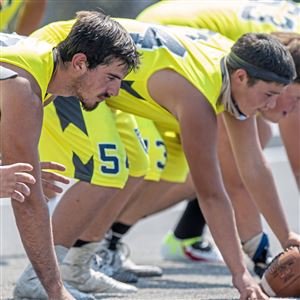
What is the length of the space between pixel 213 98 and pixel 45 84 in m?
0.94

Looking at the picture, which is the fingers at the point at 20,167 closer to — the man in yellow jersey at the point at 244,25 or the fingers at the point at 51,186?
the fingers at the point at 51,186

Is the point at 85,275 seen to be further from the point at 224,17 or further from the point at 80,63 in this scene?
the point at 224,17

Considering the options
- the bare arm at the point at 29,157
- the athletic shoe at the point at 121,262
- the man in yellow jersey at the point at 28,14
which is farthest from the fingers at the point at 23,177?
the man in yellow jersey at the point at 28,14

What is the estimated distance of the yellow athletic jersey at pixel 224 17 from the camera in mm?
6566

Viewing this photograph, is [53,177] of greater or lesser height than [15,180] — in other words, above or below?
below

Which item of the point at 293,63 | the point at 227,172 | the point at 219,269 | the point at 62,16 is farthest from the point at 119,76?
the point at 62,16

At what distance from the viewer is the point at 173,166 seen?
6727 mm

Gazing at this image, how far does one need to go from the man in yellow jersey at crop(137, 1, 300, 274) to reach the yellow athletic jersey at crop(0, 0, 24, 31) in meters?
0.85

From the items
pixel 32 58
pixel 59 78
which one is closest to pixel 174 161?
pixel 59 78

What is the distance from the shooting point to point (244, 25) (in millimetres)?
6605

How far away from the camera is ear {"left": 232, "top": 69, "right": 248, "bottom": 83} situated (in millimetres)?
5254

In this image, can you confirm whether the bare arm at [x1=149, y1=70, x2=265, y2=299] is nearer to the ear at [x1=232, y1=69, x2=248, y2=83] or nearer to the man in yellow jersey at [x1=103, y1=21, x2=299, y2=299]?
the man in yellow jersey at [x1=103, y1=21, x2=299, y2=299]

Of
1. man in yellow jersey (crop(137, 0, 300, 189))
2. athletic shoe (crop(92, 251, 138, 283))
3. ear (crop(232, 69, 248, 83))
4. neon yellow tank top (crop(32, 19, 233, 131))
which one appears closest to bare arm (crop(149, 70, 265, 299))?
neon yellow tank top (crop(32, 19, 233, 131))

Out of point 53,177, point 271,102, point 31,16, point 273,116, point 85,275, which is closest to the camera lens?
point 53,177
